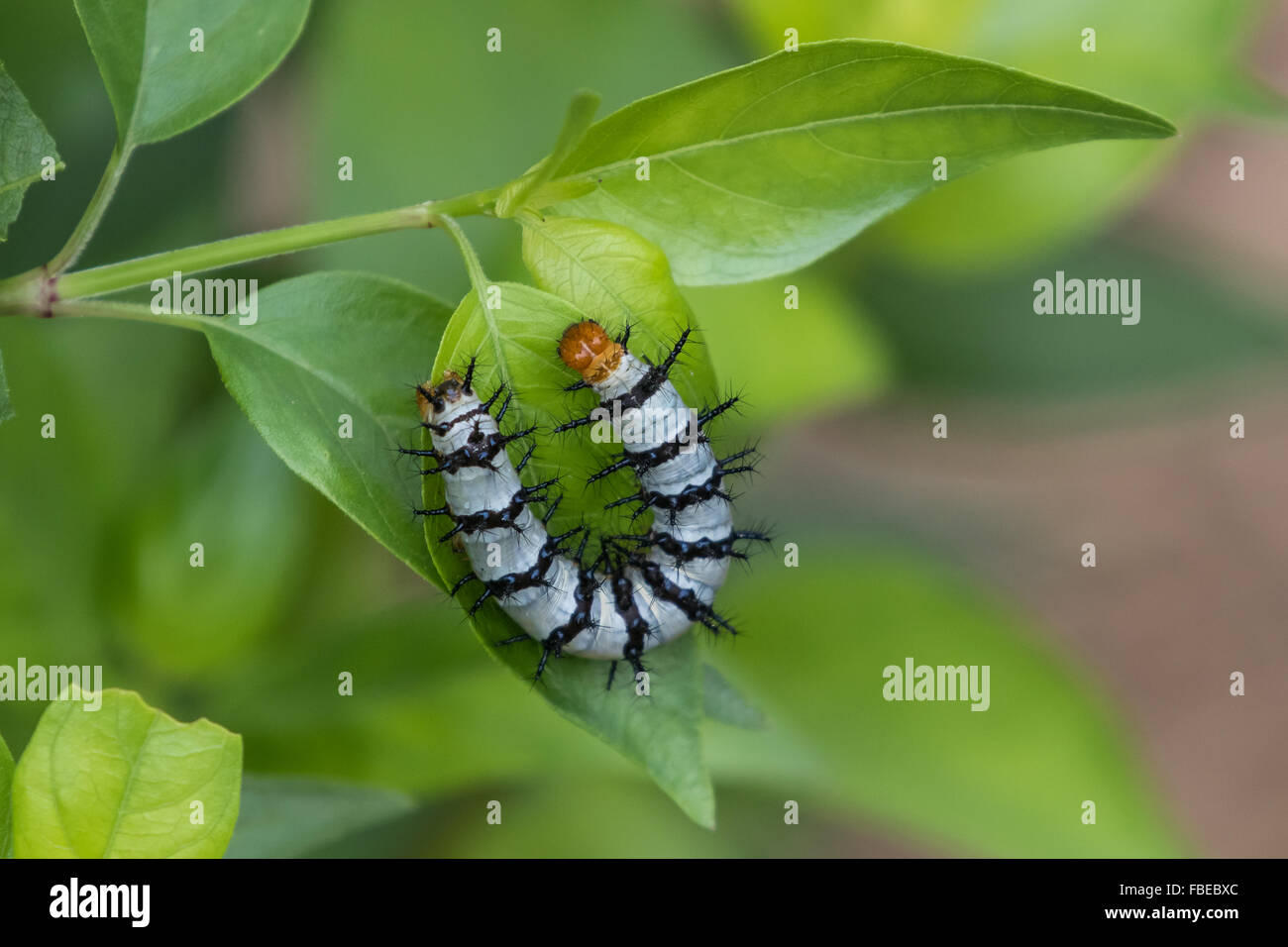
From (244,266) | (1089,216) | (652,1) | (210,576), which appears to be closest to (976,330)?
(1089,216)

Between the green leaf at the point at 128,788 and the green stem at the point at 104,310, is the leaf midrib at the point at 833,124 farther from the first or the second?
the green leaf at the point at 128,788

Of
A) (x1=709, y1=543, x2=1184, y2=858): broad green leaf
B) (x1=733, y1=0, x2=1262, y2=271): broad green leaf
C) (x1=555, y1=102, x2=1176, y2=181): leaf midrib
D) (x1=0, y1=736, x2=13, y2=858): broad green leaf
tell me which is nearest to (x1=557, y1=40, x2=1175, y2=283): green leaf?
(x1=555, y1=102, x2=1176, y2=181): leaf midrib

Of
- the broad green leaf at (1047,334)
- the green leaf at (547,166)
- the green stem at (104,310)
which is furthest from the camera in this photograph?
the broad green leaf at (1047,334)

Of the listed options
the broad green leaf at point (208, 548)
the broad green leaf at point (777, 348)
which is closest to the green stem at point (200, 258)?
the broad green leaf at point (208, 548)

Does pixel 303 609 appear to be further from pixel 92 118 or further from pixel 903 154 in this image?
pixel 903 154

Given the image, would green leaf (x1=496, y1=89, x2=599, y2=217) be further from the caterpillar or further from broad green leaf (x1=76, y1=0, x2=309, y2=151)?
broad green leaf (x1=76, y1=0, x2=309, y2=151)

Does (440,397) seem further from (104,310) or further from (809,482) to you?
(809,482)
